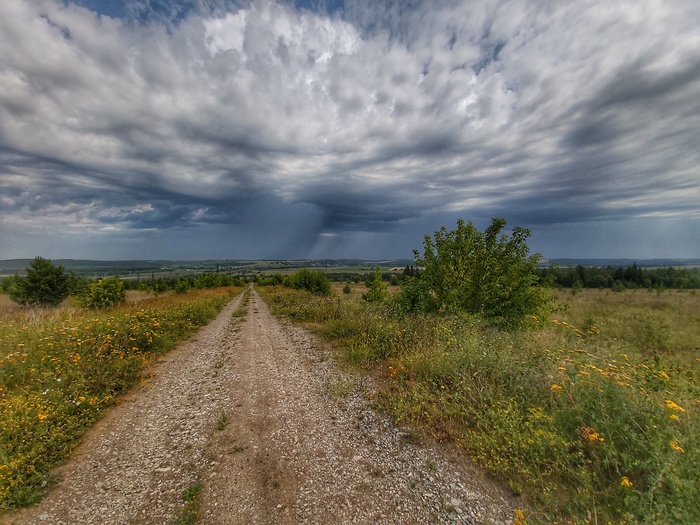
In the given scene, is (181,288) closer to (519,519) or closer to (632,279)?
(519,519)

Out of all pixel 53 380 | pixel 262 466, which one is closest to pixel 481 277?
pixel 262 466

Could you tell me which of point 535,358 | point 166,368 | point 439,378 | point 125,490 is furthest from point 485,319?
point 166,368

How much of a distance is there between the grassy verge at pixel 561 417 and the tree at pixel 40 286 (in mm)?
28805

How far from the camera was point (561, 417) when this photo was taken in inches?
159

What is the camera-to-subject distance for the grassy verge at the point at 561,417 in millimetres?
2891

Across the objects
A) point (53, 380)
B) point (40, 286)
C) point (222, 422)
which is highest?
point (40, 286)

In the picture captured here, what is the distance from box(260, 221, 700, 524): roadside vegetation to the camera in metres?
2.95

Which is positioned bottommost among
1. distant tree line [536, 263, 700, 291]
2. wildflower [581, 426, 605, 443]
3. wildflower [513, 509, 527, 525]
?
distant tree line [536, 263, 700, 291]

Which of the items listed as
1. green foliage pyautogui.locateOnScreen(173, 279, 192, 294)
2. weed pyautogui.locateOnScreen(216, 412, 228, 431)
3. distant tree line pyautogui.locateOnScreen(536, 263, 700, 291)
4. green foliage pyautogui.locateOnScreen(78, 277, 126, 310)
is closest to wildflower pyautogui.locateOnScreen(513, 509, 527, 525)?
weed pyautogui.locateOnScreen(216, 412, 228, 431)

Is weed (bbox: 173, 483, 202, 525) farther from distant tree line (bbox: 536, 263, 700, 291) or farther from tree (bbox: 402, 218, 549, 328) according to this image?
distant tree line (bbox: 536, 263, 700, 291)

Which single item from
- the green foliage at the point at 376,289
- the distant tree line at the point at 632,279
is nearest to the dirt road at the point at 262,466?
the green foliage at the point at 376,289

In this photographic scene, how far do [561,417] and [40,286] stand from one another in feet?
108

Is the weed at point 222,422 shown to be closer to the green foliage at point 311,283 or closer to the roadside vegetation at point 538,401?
the roadside vegetation at point 538,401

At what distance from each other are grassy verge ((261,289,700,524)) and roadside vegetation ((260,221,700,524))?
0.02 meters
